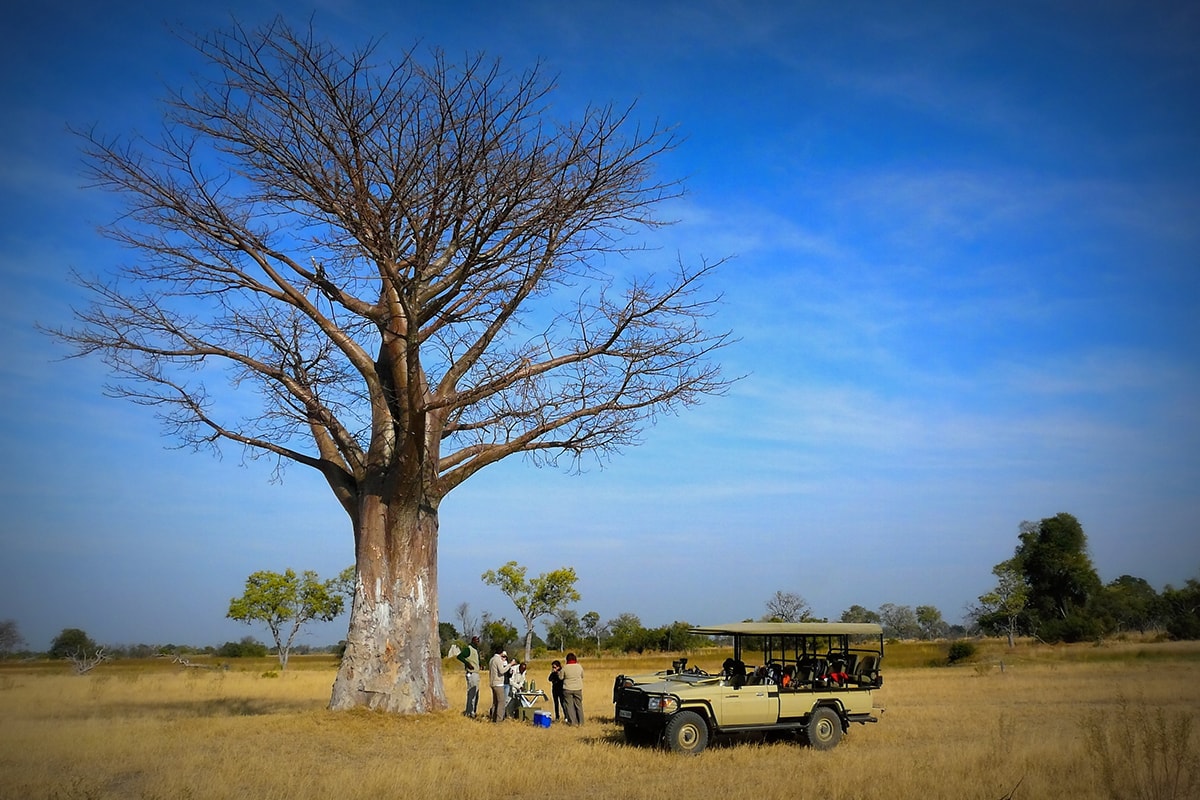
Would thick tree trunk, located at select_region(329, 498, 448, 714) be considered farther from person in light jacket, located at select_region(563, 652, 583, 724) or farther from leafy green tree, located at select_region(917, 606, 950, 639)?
leafy green tree, located at select_region(917, 606, 950, 639)

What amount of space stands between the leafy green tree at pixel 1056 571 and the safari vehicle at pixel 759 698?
51740 mm

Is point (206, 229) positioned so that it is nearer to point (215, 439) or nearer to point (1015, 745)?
point (215, 439)

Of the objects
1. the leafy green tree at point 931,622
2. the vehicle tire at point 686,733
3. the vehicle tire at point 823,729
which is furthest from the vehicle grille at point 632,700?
the leafy green tree at point 931,622

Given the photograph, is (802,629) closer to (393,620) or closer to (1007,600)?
(393,620)

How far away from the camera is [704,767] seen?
11.3m

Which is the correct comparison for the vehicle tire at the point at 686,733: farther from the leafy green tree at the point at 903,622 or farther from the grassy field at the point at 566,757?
the leafy green tree at the point at 903,622

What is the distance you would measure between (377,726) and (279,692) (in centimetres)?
1288

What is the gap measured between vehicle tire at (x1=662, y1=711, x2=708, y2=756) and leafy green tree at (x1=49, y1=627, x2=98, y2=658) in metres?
32.8

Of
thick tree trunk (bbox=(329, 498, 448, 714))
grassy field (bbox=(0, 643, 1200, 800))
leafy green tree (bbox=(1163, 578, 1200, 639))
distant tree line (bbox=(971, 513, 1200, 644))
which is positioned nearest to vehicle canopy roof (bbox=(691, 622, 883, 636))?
grassy field (bbox=(0, 643, 1200, 800))

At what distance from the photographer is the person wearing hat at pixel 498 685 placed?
1648 cm

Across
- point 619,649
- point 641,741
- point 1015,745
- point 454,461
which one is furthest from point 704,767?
point 619,649

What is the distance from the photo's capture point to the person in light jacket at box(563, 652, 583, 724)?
53.7 ft

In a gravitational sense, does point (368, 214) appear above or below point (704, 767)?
above

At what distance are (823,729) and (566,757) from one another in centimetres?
414
